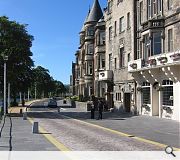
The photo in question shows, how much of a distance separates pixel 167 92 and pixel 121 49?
45.2 ft

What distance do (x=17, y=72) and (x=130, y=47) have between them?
1169 centimetres

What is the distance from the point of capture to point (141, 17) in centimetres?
4031

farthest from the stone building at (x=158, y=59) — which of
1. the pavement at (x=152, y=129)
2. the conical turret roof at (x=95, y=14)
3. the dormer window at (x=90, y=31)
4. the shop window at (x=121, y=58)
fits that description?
the conical turret roof at (x=95, y=14)

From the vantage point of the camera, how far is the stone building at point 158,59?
31578 millimetres

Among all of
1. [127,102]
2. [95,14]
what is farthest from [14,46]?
[95,14]

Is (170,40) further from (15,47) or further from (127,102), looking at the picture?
(15,47)

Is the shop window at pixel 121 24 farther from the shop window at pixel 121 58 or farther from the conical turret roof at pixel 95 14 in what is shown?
the conical turret roof at pixel 95 14

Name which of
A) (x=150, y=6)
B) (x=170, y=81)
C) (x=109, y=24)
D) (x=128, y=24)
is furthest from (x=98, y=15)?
(x=170, y=81)

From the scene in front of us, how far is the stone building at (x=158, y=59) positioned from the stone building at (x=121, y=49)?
1.78 meters

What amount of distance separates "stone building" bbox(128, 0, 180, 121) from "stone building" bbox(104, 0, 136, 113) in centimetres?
178

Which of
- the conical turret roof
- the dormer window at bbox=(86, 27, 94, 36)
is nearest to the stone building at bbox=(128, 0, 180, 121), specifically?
the dormer window at bbox=(86, 27, 94, 36)

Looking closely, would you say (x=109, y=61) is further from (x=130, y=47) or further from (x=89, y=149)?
(x=89, y=149)

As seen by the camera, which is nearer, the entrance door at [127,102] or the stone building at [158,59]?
the stone building at [158,59]

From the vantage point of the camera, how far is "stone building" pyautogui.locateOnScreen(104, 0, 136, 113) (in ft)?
140
